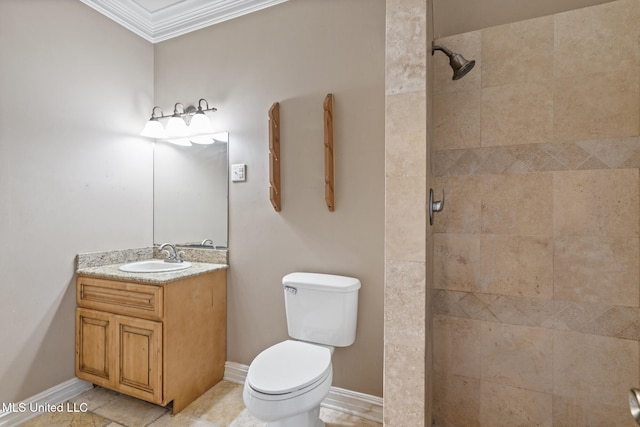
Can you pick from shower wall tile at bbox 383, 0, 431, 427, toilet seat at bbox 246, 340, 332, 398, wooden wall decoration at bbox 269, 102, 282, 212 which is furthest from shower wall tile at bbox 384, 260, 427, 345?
wooden wall decoration at bbox 269, 102, 282, 212

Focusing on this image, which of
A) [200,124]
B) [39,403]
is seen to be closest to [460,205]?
[200,124]

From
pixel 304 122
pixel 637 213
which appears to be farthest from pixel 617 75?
pixel 304 122

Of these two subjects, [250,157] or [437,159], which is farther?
[250,157]

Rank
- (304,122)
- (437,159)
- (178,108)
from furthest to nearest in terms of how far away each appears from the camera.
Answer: (178,108) → (304,122) → (437,159)

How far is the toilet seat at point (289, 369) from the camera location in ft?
4.32

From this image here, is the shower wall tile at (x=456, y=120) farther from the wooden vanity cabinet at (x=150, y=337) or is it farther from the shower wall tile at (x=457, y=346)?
the wooden vanity cabinet at (x=150, y=337)

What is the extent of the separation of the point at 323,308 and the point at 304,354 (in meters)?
0.27

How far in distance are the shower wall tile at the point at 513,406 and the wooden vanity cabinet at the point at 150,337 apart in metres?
1.63

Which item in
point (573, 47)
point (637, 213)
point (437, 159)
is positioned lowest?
point (637, 213)

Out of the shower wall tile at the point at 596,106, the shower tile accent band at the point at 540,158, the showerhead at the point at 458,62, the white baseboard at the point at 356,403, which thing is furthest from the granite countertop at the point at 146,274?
the shower wall tile at the point at 596,106

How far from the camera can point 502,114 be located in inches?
61.1

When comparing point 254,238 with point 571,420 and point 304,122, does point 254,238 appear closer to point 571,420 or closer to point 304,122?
point 304,122

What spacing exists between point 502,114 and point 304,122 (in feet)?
3.59

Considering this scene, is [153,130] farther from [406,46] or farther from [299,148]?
[406,46]
